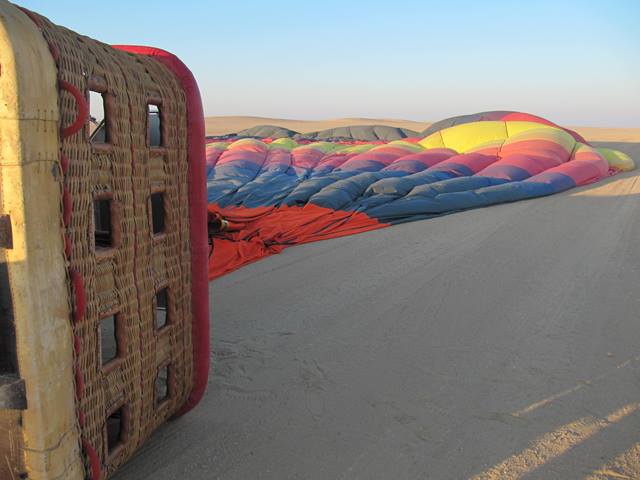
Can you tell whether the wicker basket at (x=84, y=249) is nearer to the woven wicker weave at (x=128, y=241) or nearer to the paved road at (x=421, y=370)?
the woven wicker weave at (x=128, y=241)

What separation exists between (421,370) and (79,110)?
2302 millimetres

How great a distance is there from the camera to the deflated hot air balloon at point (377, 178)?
285 inches

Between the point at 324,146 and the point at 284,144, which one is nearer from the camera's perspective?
the point at 324,146

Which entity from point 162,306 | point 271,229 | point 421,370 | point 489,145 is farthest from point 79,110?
point 489,145

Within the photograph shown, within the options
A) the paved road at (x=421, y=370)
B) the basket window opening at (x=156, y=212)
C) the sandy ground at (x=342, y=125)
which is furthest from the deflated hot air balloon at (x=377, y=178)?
the sandy ground at (x=342, y=125)

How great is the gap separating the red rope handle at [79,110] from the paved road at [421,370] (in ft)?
4.58

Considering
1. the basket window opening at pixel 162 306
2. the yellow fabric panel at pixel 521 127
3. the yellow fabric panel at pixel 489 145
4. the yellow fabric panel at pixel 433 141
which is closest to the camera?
the basket window opening at pixel 162 306

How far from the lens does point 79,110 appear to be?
193 cm

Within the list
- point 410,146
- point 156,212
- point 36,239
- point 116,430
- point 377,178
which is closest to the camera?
point 36,239

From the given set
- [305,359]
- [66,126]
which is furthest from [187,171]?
[305,359]

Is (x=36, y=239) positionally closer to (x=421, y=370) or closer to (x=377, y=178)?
(x=421, y=370)

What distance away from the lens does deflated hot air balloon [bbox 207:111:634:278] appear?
23.7 feet

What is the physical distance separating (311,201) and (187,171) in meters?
5.68

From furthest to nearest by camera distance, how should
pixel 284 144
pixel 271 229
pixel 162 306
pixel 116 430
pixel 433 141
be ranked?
pixel 284 144 < pixel 433 141 < pixel 271 229 < pixel 162 306 < pixel 116 430
